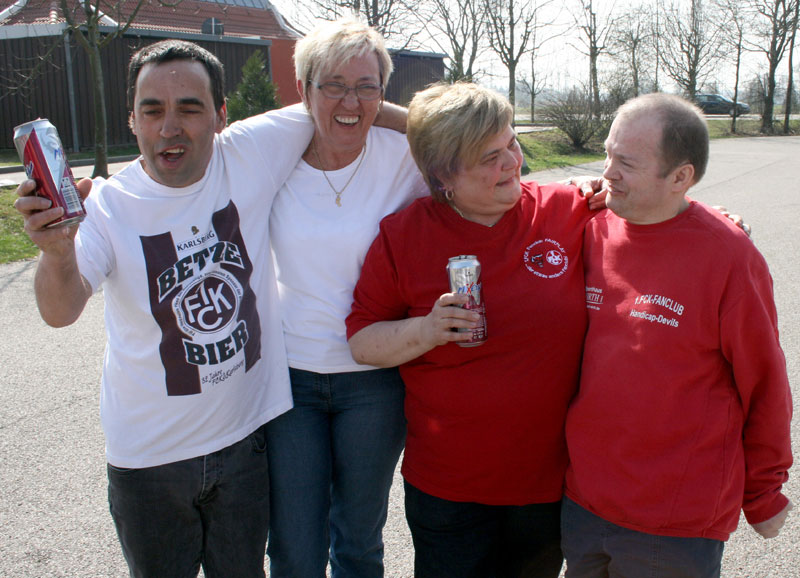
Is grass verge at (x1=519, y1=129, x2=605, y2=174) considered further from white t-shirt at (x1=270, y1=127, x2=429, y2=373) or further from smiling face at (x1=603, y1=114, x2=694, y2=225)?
smiling face at (x1=603, y1=114, x2=694, y2=225)

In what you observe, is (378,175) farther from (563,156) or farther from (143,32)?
(143,32)

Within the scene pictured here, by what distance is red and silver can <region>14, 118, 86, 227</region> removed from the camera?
172 cm

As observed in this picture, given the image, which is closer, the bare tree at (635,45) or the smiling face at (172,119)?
the smiling face at (172,119)

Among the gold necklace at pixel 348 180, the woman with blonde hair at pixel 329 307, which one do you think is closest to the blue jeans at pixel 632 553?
the woman with blonde hair at pixel 329 307

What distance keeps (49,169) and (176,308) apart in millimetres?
492

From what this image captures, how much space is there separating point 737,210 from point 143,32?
16666 mm

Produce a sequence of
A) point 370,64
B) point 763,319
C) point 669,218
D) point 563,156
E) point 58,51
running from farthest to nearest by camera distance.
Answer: point 563,156 → point 58,51 → point 370,64 → point 669,218 → point 763,319

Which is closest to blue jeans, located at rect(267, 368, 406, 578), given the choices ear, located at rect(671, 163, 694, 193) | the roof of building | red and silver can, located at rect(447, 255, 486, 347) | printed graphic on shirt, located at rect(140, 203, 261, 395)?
printed graphic on shirt, located at rect(140, 203, 261, 395)

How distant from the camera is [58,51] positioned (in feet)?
61.1

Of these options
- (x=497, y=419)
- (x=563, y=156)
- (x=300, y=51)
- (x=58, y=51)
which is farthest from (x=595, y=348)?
(x=58, y=51)

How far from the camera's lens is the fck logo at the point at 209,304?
1.98 m

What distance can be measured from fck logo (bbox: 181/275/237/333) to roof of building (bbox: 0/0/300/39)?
61.4 ft

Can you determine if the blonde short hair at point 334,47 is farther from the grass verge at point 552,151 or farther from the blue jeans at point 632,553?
the grass verge at point 552,151

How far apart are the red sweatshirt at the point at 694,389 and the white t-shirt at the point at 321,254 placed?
86 centimetres
